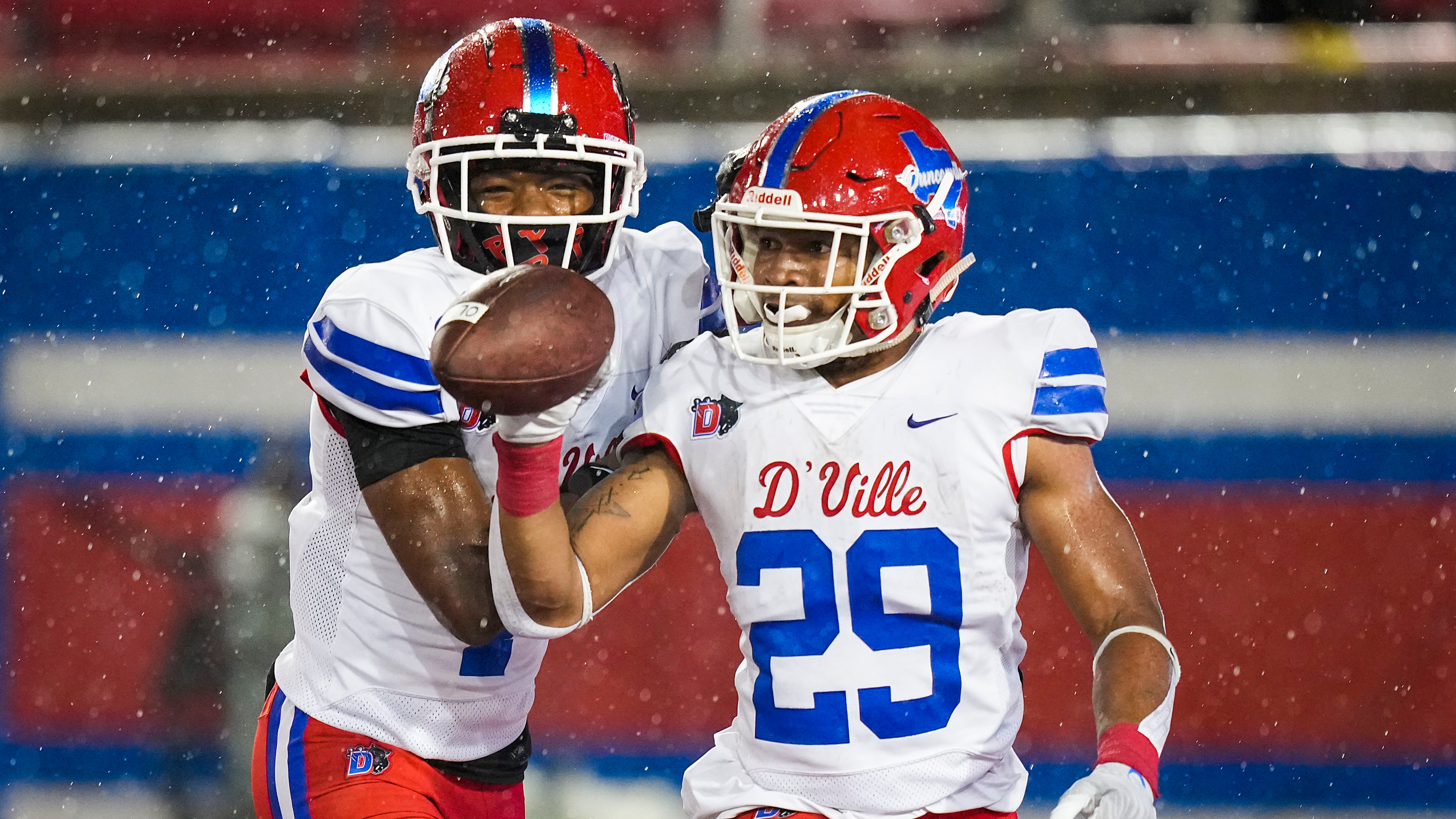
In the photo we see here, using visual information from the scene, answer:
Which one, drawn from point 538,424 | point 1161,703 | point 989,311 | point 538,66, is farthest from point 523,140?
point 989,311

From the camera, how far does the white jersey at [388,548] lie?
189 cm

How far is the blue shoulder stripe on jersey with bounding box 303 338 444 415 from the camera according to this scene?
1866 millimetres

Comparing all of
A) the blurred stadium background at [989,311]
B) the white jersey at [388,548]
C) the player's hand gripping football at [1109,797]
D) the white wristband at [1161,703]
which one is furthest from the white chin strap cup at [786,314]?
the blurred stadium background at [989,311]

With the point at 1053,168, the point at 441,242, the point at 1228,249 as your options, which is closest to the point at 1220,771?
the point at 1228,249

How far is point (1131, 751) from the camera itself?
1576mm

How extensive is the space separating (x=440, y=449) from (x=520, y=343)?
429 mm

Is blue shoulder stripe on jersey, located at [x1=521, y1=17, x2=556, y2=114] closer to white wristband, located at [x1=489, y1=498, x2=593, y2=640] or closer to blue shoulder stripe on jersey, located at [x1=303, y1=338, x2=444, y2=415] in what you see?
blue shoulder stripe on jersey, located at [x1=303, y1=338, x2=444, y2=415]

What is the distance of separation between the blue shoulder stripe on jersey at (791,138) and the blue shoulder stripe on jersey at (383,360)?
0.53 meters

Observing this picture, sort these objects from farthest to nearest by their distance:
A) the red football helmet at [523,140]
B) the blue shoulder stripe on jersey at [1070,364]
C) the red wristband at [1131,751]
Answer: the red football helmet at [523,140] → the blue shoulder stripe on jersey at [1070,364] → the red wristband at [1131,751]

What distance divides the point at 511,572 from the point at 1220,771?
306 cm

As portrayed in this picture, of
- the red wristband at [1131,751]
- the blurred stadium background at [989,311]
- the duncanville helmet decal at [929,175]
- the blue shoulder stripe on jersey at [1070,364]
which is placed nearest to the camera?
the red wristband at [1131,751]

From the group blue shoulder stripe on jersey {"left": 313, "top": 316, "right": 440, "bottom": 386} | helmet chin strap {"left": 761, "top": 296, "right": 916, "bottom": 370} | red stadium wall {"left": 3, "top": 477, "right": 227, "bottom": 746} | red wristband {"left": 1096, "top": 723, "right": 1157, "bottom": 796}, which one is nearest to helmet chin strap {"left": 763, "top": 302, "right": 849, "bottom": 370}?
helmet chin strap {"left": 761, "top": 296, "right": 916, "bottom": 370}

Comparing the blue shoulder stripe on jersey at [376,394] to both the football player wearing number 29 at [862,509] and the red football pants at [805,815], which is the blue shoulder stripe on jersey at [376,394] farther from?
the red football pants at [805,815]

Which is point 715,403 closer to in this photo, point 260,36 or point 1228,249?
point 1228,249
